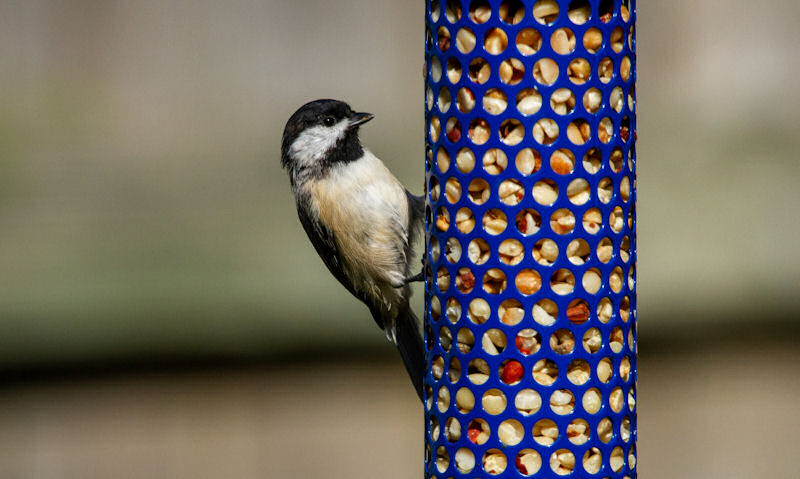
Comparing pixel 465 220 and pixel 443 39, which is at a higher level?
pixel 443 39

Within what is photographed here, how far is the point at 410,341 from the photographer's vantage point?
384 cm

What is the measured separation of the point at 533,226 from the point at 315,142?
1501 millimetres

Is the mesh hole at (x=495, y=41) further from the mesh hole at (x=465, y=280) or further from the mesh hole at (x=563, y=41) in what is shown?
the mesh hole at (x=465, y=280)

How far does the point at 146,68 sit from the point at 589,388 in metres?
3.40

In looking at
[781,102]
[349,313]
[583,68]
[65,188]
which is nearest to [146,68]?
[65,188]

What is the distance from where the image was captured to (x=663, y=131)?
500cm

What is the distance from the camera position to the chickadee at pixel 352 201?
3600 millimetres

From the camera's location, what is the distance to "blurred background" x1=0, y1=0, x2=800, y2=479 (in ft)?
15.9

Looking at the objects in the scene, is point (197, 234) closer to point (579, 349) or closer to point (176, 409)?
point (176, 409)

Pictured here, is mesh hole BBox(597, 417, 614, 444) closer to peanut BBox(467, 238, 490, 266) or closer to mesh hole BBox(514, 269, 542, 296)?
mesh hole BBox(514, 269, 542, 296)

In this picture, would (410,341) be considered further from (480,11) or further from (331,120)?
(480,11)

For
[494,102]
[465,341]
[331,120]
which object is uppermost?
[494,102]

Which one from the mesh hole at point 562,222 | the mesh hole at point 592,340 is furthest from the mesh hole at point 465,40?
the mesh hole at point 592,340

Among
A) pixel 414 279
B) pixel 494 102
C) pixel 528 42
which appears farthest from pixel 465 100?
pixel 414 279
